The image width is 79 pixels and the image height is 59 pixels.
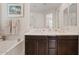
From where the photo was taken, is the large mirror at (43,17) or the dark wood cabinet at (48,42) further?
the large mirror at (43,17)

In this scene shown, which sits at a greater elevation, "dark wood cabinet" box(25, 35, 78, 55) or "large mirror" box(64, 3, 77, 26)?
"large mirror" box(64, 3, 77, 26)

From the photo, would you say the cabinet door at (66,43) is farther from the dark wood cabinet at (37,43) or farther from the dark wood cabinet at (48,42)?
the dark wood cabinet at (37,43)

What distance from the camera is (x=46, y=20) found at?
2771mm

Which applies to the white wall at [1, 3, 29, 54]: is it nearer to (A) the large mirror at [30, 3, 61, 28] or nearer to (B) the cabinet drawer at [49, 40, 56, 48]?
(A) the large mirror at [30, 3, 61, 28]

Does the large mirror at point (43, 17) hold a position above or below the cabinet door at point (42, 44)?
above

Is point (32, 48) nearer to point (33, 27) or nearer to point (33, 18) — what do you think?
point (33, 27)

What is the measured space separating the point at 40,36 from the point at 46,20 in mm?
374

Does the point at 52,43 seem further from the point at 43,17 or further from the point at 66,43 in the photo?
the point at 43,17

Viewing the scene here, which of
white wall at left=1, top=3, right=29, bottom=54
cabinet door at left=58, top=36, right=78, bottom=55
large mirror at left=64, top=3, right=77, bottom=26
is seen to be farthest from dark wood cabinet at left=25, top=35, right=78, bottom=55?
large mirror at left=64, top=3, right=77, bottom=26

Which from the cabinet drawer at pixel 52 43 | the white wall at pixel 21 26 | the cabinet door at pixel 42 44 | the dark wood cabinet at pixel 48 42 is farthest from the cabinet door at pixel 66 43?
the white wall at pixel 21 26

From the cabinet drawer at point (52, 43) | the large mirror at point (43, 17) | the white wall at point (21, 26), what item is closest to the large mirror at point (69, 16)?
the large mirror at point (43, 17)

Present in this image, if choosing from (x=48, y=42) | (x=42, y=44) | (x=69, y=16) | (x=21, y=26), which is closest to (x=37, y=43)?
(x=42, y=44)
